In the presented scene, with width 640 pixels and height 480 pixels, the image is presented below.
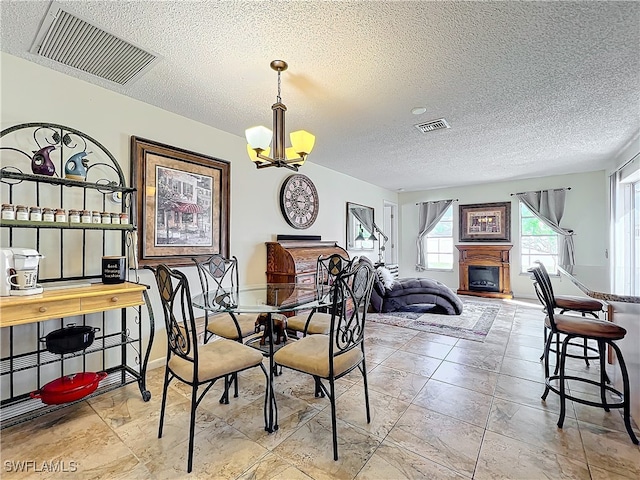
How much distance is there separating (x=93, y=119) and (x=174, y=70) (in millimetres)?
883

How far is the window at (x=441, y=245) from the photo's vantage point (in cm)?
722

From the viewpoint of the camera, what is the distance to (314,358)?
182 centimetres

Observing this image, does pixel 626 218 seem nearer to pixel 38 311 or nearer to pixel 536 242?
pixel 536 242

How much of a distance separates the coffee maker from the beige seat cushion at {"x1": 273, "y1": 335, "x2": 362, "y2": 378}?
5.42 feet

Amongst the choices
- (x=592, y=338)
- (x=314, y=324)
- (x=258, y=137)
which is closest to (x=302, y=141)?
(x=258, y=137)

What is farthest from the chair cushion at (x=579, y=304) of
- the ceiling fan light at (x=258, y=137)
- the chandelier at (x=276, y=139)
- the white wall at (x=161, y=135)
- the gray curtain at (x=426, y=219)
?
the gray curtain at (x=426, y=219)

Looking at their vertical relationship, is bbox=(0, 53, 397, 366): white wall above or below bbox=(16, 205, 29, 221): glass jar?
above

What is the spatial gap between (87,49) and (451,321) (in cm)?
500

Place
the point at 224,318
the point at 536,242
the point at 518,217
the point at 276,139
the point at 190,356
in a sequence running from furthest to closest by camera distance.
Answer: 1. the point at 518,217
2. the point at 536,242
3. the point at 224,318
4. the point at 276,139
5. the point at 190,356

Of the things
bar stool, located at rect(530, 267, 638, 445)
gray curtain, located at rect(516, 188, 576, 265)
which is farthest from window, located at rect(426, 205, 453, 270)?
bar stool, located at rect(530, 267, 638, 445)

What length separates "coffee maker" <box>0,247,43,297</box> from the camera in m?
1.83

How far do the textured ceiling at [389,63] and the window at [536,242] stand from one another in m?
2.59

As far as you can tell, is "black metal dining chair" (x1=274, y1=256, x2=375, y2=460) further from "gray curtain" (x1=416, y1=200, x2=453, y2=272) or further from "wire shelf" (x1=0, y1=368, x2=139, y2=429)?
"gray curtain" (x1=416, y1=200, x2=453, y2=272)

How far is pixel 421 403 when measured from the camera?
87.6 inches
